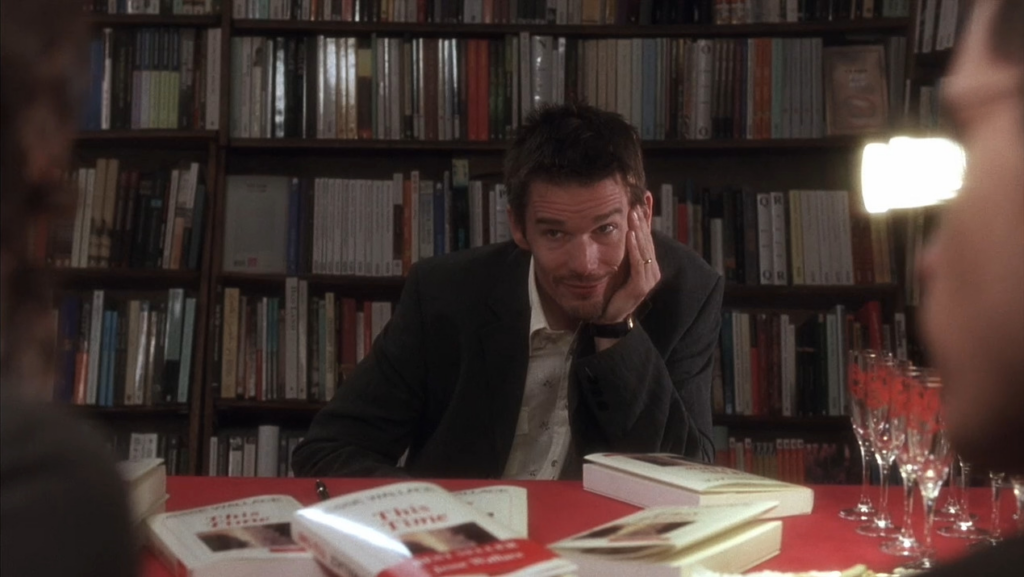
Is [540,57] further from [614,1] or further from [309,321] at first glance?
[309,321]

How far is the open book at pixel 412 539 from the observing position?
823 millimetres

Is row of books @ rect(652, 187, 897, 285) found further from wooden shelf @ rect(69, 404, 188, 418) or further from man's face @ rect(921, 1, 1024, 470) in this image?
man's face @ rect(921, 1, 1024, 470)

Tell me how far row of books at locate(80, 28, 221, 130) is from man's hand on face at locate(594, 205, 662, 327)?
1384 mm

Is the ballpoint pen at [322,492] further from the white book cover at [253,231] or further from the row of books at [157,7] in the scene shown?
the row of books at [157,7]

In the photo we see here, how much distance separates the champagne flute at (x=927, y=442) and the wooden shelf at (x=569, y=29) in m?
1.79

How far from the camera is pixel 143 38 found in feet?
9.06

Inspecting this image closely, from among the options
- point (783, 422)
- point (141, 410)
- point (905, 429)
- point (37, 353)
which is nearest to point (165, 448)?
point (141, 410)

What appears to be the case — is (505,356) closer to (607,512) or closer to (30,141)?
(607,512)

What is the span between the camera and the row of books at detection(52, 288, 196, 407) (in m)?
2.72

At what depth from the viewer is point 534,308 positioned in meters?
1.86

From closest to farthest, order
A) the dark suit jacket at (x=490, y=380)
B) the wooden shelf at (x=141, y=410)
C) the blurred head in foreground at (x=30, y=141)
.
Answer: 1. the blurred head in foreground at (x=30, y=141)
2. the dark suit jacket at (x=490, y=380)
3. the wooden shelf at (x=141, y=410)

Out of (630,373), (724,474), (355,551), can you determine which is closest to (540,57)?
(630,373)

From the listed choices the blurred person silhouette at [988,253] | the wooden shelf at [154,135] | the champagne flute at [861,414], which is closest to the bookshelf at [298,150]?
the wooden shelf at [154,135]

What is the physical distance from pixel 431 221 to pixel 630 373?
1.20m
